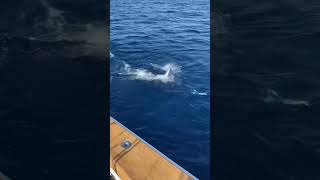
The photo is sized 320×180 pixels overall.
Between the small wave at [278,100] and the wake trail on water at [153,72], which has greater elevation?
the small wave at [278,100]

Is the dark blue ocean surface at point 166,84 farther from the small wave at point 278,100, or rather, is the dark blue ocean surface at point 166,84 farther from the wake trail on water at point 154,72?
the small wave at point 278,100

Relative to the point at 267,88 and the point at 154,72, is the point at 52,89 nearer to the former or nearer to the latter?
the point at 267,88

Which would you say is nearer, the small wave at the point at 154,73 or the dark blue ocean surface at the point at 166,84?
the dark blue ocean surface at the point at 166,84

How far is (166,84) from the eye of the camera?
29781 millimetres

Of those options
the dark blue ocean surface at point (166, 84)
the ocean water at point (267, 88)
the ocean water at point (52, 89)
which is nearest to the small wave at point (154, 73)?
the dark blue ocean surface at point (166, 84)

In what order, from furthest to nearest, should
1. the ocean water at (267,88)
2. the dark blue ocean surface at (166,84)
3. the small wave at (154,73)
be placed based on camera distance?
the small wave at (154,73) → the dark blue ocean surface at (166,84) → the ocean water at (267,88)

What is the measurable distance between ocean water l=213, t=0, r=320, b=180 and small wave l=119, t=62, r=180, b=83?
77.4 feet

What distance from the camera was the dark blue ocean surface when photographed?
22.5m

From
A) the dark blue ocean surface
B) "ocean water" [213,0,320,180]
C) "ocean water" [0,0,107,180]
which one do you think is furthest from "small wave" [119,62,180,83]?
"ocean water" [213,0,320,180]

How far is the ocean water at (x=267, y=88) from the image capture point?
596 cm

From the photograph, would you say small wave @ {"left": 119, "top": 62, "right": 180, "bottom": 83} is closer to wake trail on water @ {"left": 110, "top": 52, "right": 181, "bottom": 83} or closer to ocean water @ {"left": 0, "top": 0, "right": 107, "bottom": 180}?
wake trail on water @ {"left": 110, "top": 52, "right": 181, "bottom": 83}

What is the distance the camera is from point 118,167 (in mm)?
13383

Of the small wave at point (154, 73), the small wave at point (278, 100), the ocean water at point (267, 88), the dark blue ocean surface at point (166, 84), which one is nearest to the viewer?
the ocean water at point (267, 88)

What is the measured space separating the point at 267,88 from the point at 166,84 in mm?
23594
